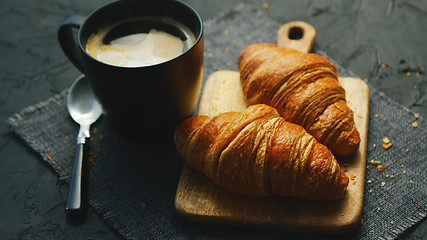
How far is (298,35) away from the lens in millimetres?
1720

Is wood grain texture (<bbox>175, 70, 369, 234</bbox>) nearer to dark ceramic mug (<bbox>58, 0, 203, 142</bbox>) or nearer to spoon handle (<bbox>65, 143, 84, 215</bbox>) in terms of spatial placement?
dark ceramic mug (<bbox>58, 0, 203, 142</bbox>)

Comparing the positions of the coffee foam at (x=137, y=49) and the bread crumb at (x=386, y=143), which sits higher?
the coffee foam at (x=137, y=49)

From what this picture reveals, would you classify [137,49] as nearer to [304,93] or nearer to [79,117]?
[79,117]

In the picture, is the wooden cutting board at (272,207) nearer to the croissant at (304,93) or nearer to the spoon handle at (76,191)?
the croissant at (304,93)

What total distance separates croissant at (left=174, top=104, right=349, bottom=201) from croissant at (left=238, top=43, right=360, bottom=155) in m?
0.08

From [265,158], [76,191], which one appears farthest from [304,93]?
[76,191]

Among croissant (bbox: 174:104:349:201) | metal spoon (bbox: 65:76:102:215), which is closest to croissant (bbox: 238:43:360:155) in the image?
croissant (bbox: 174:104:349:201)

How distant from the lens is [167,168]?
1366 mm

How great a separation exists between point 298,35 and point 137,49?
76 cm

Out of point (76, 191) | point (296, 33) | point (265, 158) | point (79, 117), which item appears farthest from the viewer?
point (296, 33)

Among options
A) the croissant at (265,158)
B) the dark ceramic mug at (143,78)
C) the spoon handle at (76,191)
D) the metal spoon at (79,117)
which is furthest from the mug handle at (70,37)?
the croissant at (265,158)

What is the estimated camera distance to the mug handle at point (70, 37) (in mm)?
1275

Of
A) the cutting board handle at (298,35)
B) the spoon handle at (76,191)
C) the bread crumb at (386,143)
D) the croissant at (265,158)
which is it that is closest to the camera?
the croissant at (265,158)

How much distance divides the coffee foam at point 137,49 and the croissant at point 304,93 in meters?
0.29
